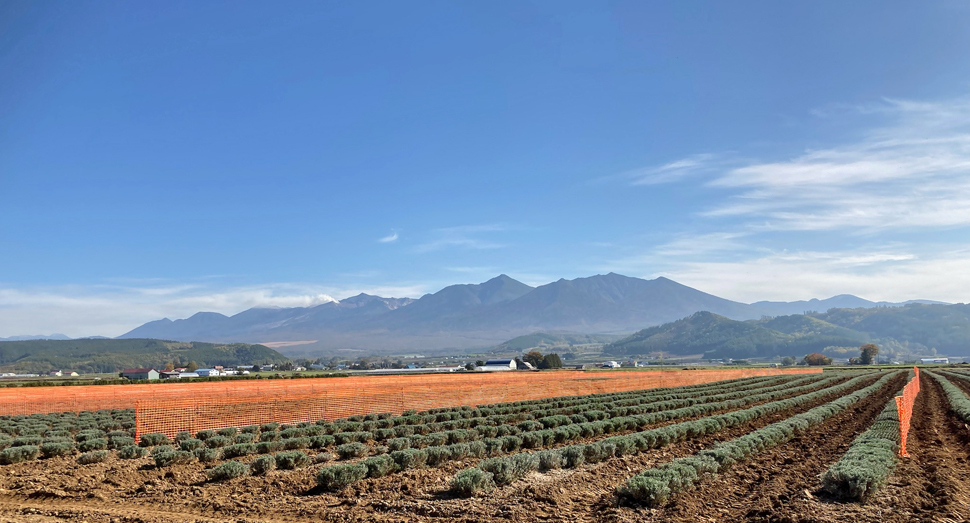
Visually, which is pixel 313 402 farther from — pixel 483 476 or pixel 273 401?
pixel 483 476

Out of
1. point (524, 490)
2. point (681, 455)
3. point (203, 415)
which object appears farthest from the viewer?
point (203, 415)

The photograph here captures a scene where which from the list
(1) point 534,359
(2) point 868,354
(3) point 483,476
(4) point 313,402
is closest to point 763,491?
(3) point 483,476

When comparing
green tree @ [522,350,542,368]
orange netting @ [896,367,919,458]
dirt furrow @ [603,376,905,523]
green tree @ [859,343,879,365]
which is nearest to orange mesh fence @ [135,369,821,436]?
dirt furrow @ [603,376,905,523]

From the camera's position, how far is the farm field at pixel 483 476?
10.3 m

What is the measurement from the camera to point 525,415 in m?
24.8

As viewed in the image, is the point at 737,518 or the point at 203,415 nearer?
the point at 737,518

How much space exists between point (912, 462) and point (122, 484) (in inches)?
670

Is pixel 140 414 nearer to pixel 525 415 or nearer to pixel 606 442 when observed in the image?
pixel 525 415

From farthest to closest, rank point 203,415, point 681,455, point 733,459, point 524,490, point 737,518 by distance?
point 203,415 → point 681,455 → point 733,459 → point 524,490 → point 737,518

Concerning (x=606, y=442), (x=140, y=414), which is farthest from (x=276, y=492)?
(x=140, y=414)

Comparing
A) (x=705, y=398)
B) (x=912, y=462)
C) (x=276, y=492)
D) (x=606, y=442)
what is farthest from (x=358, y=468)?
(x=705, y=398)

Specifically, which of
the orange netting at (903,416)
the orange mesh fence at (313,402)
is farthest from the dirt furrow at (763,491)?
the orange mesh fence at (313,402)

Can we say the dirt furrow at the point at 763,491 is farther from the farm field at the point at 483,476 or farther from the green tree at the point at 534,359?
the green tree at the point at 534,359

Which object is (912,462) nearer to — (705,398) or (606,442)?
(606,442)
